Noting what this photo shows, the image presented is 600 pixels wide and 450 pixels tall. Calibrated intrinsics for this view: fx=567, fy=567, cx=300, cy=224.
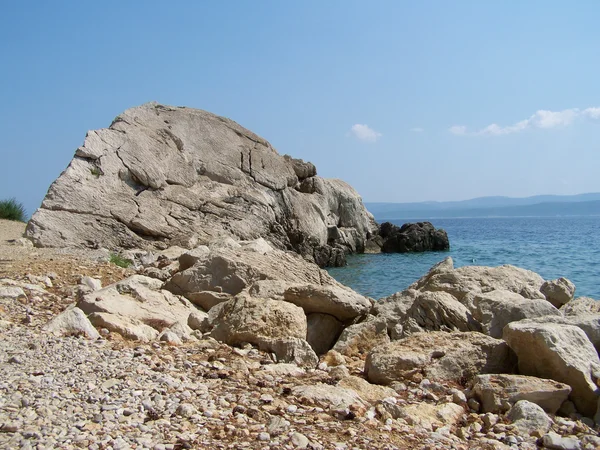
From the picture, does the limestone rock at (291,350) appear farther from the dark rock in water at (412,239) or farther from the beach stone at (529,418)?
the dark rock in water at (412,239)

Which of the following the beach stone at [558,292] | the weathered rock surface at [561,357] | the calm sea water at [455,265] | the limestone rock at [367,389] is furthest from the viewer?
the calm sea water at [455,265]

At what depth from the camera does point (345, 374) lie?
22.6ft

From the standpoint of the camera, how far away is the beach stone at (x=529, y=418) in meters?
5.60

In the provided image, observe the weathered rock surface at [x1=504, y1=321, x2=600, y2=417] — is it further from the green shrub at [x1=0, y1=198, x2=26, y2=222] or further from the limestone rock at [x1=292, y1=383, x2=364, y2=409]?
the green shrub at [x1=0, y1=198, x2=26, y2=222]

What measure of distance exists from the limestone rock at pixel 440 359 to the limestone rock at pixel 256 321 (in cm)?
134

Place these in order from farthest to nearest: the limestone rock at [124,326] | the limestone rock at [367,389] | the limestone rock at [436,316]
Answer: the limestone rock at [436,316], the limestone rock at [124,326], the limestone rock at [367,389]

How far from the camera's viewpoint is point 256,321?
8023 millimetres

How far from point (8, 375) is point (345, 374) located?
12.0 feet

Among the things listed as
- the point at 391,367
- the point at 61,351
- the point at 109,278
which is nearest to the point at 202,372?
Result: the point at 61,351

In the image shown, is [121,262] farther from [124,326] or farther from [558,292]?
[558,292]

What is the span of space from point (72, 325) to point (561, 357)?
5.90m

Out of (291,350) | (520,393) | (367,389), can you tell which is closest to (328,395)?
(367,389)

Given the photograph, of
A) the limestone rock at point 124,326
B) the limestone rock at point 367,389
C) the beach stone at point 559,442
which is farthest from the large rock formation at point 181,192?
the beach stone at point 559,442

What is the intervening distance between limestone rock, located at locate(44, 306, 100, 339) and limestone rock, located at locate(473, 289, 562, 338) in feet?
19.5
